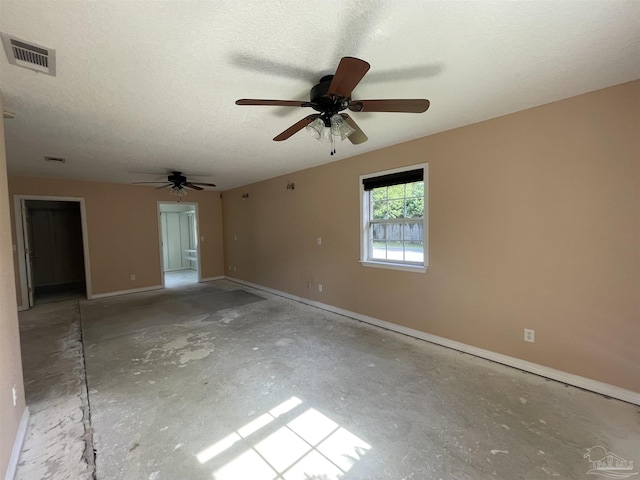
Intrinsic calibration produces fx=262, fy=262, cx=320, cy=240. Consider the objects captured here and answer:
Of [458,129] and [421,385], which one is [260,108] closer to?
[458,129]

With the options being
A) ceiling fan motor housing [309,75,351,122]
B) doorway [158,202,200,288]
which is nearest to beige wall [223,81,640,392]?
ceiling fan motor housing [309,75,351,122]

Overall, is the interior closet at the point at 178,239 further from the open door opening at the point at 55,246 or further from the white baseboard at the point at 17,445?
the white baseboard at the point at 17,445

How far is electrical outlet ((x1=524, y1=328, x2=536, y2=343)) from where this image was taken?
2410mm

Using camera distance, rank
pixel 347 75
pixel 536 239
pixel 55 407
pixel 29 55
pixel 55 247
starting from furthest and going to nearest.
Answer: pixel 55 247 < pixel 536 239 < pixel 55 407 < pixel 29 55 < pixel 347 75

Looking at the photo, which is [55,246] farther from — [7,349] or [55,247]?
[7,349]

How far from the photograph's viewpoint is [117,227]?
5.63 m

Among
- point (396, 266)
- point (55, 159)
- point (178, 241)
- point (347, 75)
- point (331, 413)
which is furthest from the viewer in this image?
point (178, 241)

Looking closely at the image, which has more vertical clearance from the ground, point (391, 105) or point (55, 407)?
point (391, 105)

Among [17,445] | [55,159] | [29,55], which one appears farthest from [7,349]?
[55,159]

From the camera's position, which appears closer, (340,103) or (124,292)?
(340,103)

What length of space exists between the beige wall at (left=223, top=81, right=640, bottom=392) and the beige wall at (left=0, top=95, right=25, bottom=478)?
3324 millimetres

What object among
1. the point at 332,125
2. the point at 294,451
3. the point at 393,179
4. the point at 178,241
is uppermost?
the point at 332,125

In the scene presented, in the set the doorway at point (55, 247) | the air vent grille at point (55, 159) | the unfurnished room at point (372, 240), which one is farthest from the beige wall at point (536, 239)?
the doorway at point (55, 247)

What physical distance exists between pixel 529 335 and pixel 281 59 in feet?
10.1
